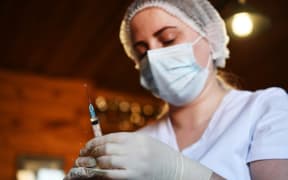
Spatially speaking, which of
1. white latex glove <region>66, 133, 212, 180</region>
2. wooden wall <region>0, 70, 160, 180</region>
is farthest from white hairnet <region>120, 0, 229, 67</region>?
wooden wall <region>0, 70, 160, 180</region>

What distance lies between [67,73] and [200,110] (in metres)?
1.98

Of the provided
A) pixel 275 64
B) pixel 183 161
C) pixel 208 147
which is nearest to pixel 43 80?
pixel 275 64

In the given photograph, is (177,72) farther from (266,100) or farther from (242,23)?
(242,23)

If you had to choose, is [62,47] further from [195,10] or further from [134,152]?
[134,152]

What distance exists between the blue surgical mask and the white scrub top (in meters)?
0.12

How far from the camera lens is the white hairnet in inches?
50.8

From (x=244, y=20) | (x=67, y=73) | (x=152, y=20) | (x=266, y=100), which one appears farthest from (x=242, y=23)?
(x=67, y=73)

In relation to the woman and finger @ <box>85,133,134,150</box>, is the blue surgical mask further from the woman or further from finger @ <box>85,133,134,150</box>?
finger @ <box>85,133,134,150</box>

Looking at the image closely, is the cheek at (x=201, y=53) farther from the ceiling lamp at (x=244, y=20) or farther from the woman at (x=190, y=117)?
the ceiling lamp at (x=244, y=20)

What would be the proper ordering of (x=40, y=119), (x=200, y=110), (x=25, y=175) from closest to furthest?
(x=200, y=110)
(x=25, y=175)
(x=40, y=119)

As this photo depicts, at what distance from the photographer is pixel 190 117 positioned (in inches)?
48.5

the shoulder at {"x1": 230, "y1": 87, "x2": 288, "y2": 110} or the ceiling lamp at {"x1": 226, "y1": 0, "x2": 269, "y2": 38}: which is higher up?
the ceiling lamp at {"x1": 226, "y1": 0, "x2": 269, "y2": 38}

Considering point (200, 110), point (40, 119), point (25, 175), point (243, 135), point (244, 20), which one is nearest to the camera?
A: point (243, 135)

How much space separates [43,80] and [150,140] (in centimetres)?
240
